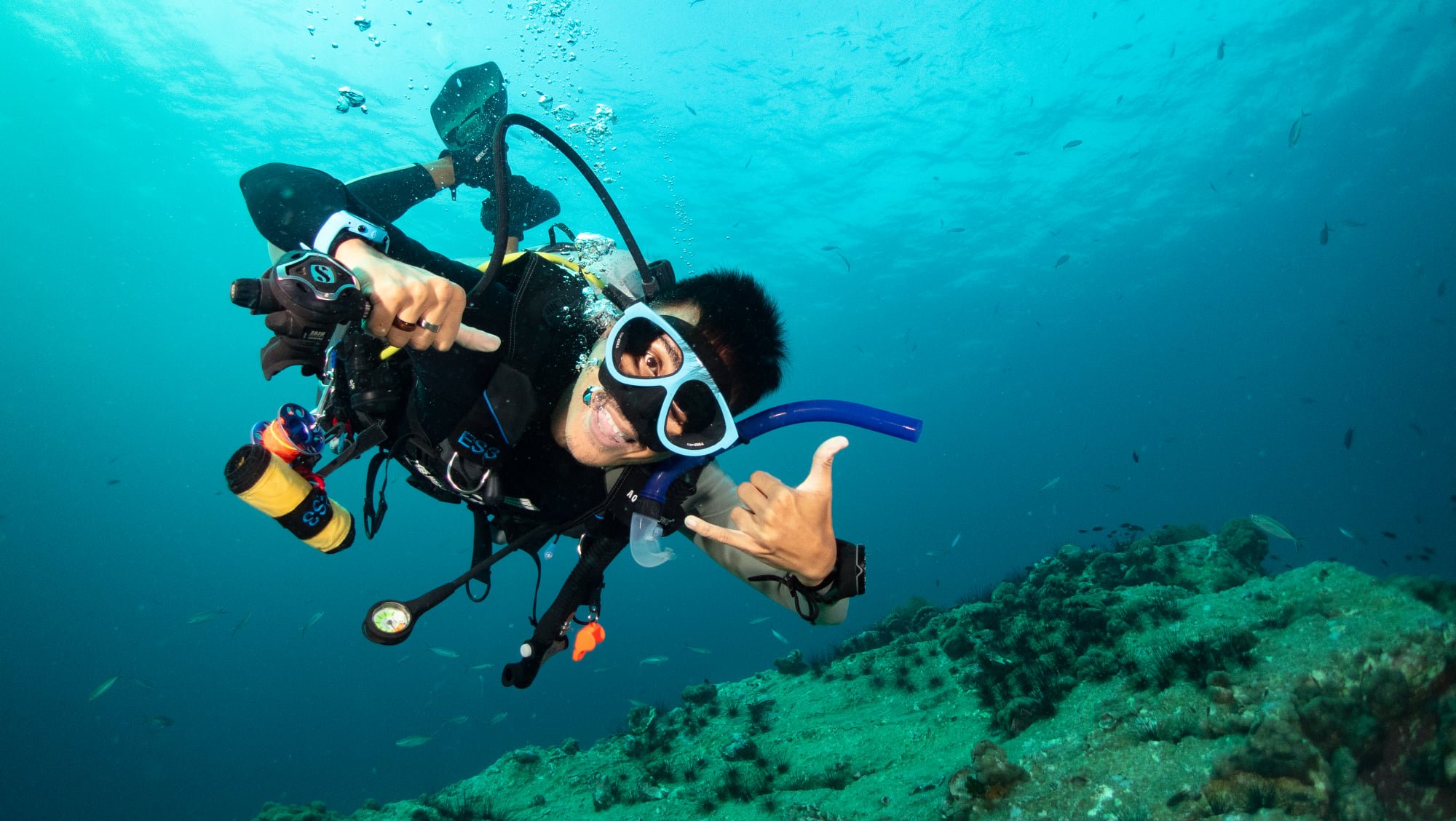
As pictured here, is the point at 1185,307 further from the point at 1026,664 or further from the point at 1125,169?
the point at 1026,664

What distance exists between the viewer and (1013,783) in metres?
3.94

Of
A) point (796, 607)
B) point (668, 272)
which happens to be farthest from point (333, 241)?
point (796, 607)

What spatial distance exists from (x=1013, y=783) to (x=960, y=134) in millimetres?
25781

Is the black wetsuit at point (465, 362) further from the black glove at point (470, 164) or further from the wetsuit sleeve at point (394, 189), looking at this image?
the black glove at point (470, 164)

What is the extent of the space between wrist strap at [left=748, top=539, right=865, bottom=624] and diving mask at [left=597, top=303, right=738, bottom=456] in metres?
0.79

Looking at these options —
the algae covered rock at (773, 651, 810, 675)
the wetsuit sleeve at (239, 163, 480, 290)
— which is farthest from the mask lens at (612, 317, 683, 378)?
the algae covered rock at (773, 651, 810, 675)

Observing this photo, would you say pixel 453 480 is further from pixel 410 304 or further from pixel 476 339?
pixel 410 304

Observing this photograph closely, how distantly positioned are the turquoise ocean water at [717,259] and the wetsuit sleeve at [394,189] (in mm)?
13496

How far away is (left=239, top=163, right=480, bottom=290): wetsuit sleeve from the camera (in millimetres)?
2137

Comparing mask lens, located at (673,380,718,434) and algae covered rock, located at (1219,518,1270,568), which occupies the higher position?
mask lens, located at (673,380,718,434)

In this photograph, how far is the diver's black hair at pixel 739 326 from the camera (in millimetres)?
2934

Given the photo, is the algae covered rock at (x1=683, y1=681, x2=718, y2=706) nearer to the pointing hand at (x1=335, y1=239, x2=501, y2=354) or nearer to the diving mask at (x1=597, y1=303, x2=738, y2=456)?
the diving mask at (x1=597, y1=303, x2=738, y2=456)

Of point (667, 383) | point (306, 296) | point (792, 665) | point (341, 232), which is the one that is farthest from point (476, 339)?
point (792, 665)

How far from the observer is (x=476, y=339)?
191 cm
